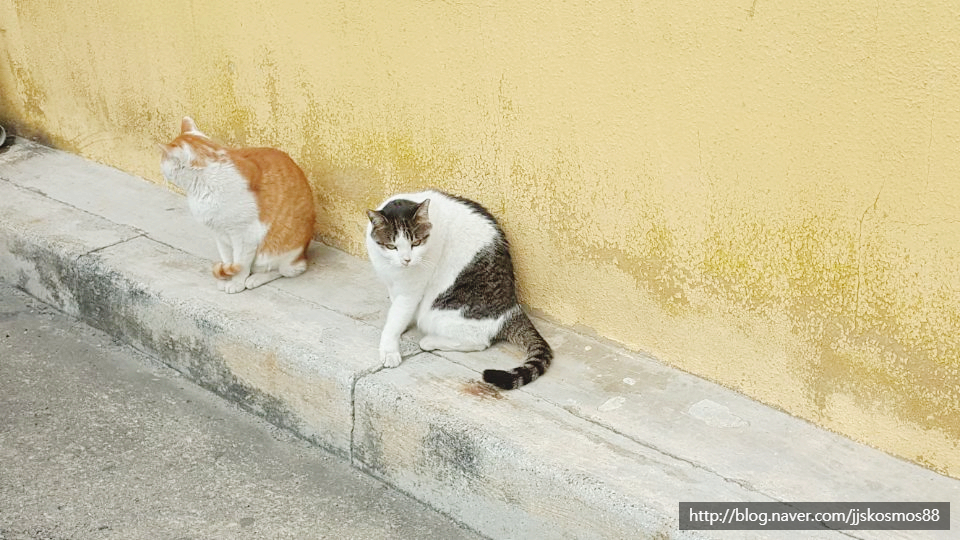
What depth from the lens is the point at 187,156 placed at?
3.47 metres

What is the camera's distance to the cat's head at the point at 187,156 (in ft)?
11.4

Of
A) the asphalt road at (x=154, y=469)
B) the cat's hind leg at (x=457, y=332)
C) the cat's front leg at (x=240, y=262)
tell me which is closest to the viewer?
the asphalt road at (x=154, y=469)

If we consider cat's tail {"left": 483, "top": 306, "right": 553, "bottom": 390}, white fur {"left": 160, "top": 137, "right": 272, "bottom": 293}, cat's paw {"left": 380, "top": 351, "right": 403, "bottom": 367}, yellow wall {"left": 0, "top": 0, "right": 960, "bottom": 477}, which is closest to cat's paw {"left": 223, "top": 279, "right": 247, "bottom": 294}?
white fur {"left": 160, "top": 137, "right": 272, "bottom": 293}

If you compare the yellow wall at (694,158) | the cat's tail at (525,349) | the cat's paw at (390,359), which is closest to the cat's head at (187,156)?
the yellow wall at (694,158)

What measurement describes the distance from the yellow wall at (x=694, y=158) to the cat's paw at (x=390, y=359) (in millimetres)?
577

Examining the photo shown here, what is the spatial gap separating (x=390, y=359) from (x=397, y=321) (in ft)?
0.52

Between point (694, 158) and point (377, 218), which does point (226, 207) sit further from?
point (694, 158)

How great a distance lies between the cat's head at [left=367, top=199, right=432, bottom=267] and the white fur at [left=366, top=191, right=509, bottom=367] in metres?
0.08

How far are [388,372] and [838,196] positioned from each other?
1473mm

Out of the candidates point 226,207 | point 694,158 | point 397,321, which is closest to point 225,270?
point 226,207

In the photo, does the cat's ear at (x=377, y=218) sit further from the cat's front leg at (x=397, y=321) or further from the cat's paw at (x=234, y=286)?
the cat's paw at (x=234, y=286)

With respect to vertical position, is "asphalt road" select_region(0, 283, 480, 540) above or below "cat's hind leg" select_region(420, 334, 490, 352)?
below

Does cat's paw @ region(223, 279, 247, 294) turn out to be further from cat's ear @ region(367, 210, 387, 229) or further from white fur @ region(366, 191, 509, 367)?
cat's ear @ region(367, 210, 387, 229)

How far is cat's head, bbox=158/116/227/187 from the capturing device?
11.4 ft
